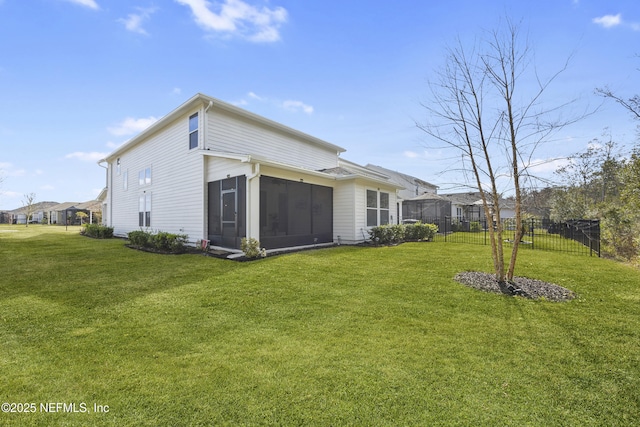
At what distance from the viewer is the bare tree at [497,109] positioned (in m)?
5.48

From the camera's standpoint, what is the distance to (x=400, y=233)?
13164 mm

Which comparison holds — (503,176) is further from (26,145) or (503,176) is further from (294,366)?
(26,145)

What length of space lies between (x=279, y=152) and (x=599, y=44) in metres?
10.7

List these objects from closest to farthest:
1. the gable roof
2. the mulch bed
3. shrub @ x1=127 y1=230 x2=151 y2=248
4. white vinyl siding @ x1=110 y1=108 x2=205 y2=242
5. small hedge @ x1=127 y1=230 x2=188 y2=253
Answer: the mulch bed
small hedge @ x1=127 y1=230 x2=188 y2=253
the gable roof
white vinyl siding @ x1=110 y1=108 x2=205 y2=242
shrub @ x1=127 y1=230 x2=151 y2=248

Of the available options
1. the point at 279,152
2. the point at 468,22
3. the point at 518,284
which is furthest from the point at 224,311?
the point at 279,152

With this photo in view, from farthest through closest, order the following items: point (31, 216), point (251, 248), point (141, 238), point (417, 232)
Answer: point (31, 216), point (417, 232), point (141, 238), point (251, 248)

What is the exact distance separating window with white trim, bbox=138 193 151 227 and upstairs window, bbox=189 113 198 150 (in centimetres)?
507

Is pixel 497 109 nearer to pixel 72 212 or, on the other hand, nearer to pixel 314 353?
pixel 314 353

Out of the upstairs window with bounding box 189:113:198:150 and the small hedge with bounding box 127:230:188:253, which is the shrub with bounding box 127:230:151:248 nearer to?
the small hedge with bounding box 127:230:188:253

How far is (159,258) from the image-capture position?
8773mm

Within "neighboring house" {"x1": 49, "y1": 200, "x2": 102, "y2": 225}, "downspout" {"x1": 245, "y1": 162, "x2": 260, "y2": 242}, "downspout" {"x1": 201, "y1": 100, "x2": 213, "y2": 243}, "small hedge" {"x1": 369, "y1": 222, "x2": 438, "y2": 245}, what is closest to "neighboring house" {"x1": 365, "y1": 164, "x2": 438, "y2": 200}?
"small hedge" {"x1": 369, "y1": 222, "x2": 438, "y2": 245}

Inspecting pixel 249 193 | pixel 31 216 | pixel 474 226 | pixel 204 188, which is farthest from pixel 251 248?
pixel 31 216

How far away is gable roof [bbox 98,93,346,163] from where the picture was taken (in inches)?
404

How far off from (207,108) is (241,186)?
3395 mm
